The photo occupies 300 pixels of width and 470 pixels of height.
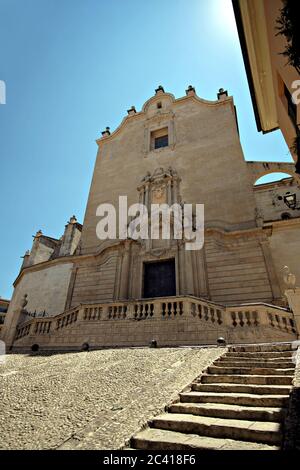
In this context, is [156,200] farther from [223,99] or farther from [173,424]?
[173,424]

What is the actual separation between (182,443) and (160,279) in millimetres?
11027

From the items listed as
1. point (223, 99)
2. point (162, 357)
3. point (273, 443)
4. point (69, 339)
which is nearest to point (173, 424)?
point (273, 443)

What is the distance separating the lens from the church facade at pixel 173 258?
830 cm

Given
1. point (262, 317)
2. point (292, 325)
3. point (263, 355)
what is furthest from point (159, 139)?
point (263, 355)

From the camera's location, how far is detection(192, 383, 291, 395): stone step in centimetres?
310

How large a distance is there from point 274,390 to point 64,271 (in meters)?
14.8

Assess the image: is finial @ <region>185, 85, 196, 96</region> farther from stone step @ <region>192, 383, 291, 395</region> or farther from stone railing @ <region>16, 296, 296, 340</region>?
stone step @ <region>192, 383, 291, 395</region>

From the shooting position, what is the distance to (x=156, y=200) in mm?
15602

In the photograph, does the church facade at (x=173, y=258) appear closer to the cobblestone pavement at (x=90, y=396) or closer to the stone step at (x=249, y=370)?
the cobblestone pavement at (x=90, y=396)

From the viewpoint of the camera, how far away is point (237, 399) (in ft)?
9.92

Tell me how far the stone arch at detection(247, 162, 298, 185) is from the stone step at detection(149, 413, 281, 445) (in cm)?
1826

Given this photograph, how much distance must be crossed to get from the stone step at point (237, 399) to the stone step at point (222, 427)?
422mm

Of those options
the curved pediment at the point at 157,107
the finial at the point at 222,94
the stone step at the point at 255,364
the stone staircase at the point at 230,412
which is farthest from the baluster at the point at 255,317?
the curved pediment at the point at 157,107

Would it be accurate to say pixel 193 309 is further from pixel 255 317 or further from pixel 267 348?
pixel 267 348
